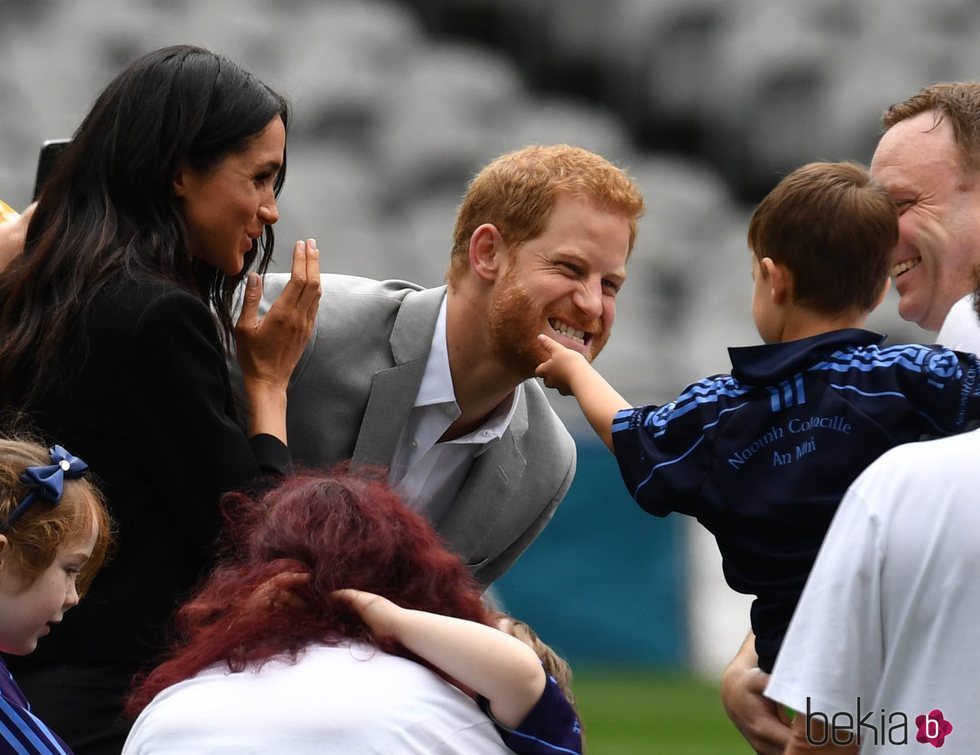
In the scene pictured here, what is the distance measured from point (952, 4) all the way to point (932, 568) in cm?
1159

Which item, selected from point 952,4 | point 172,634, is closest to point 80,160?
point 172,634

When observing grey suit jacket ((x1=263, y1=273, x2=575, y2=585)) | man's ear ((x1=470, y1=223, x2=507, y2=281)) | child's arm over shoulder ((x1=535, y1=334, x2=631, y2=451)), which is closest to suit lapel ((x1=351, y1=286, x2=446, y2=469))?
grey suit jacket ((x1=263, y1=273, x2=575, y2=585))

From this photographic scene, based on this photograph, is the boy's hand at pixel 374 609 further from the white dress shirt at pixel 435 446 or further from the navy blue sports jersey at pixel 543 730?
the white dress shirt at pixel 435 446

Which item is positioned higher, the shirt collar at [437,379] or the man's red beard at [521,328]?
the man's red beard at [521,328]

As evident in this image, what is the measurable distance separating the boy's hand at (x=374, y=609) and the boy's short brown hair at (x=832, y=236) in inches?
38.8

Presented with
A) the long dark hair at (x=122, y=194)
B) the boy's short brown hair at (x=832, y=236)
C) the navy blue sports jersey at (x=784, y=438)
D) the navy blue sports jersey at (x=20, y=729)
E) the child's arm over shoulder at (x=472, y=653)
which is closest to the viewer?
the child's arm over shoulder at (x=472, y=653)

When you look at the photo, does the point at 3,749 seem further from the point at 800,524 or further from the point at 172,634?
the point at 800,524

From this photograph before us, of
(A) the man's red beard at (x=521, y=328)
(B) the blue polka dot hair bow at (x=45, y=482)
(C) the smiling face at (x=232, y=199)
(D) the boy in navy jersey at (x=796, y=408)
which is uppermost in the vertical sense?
(C) the smiling face at (x=232, y=199)

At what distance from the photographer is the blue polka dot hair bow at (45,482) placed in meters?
2.71

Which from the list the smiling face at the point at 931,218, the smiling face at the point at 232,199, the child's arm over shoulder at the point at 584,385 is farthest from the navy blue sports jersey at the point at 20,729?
the smiling face at the point at 931,218

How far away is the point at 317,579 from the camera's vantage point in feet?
7.68

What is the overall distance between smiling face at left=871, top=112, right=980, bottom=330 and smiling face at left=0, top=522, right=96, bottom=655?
5.39ft

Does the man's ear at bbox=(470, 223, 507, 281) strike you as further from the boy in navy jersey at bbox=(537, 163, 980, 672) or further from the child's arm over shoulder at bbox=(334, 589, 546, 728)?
the child's arm over shoulder at bbox=(334, 589, 546, 728)

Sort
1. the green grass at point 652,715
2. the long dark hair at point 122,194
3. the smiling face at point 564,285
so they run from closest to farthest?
the long dark hair at point 122,194 → the smiling face at point 564,285 → the green grass at point 652,715
